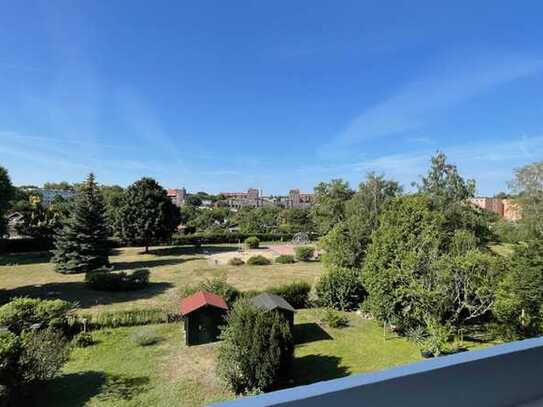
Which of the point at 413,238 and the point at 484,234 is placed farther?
the point at 484,234

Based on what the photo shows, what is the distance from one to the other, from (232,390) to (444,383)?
349 inches

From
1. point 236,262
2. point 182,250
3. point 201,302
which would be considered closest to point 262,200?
point 182,250

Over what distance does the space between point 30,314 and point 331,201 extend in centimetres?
2300

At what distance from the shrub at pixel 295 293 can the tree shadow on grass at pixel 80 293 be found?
7292mm

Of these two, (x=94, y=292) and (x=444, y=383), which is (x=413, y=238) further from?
(x=94, y=292)

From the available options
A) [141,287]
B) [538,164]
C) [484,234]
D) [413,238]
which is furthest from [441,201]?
[141,287]

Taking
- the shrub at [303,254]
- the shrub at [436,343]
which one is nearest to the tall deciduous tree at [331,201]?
the shrub at [303,254]

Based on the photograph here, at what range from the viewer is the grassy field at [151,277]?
17.2 meters

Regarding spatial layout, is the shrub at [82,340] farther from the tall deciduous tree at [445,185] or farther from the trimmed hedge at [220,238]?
the trimmed hedge at [220,238]

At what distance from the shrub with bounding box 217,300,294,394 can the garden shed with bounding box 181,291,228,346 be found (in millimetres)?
2737

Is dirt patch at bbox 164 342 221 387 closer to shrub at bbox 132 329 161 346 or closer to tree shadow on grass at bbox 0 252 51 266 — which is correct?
shrub at bbox 132 329 161 346

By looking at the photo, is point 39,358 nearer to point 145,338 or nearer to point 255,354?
point 145,338

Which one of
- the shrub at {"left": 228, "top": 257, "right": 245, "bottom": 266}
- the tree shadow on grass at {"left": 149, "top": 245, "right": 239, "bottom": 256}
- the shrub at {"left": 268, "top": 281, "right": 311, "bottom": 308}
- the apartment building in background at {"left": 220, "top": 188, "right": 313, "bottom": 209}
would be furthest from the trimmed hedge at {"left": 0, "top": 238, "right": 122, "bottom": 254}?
the apartment building in background at {"left": 220, "top": 188, "right": 313, "bottom": 209}

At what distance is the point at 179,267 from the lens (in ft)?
82.7
